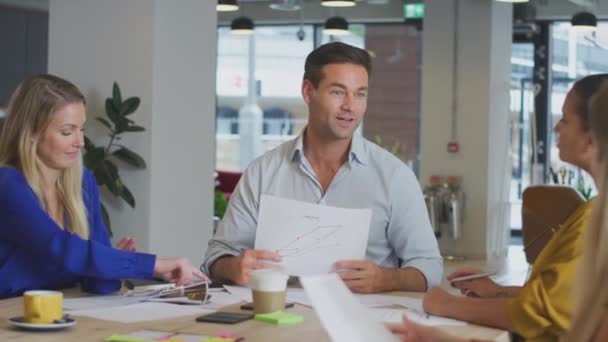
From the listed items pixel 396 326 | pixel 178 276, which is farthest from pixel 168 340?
pixel 178 276

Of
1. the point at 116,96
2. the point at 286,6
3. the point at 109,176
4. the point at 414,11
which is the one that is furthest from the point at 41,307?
the point at 414,11

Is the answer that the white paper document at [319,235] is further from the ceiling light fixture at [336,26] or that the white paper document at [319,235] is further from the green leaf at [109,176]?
the ceiling light fixture at [336,26]

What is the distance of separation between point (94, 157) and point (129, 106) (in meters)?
0.40

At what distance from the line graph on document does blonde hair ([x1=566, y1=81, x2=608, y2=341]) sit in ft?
4.37

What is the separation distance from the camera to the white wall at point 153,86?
22.4ft

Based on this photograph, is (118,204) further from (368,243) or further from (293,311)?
(293,311)

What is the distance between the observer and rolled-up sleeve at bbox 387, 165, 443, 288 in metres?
3.36

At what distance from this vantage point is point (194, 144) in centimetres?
721

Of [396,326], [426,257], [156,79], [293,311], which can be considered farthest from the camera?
[156,79]

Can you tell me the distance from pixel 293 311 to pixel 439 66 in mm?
9498

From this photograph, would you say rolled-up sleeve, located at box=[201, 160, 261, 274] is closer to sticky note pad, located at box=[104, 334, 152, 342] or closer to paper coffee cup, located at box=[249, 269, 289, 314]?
paper coffee cup, located at box=[249, 269, 289, 314]

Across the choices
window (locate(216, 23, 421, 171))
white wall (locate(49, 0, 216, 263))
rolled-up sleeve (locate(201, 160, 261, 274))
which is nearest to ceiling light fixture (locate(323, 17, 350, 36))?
window (locate(216, 23, 421, 171))

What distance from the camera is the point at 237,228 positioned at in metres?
3.40

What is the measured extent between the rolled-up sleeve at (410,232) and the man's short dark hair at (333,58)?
40 centimetres
